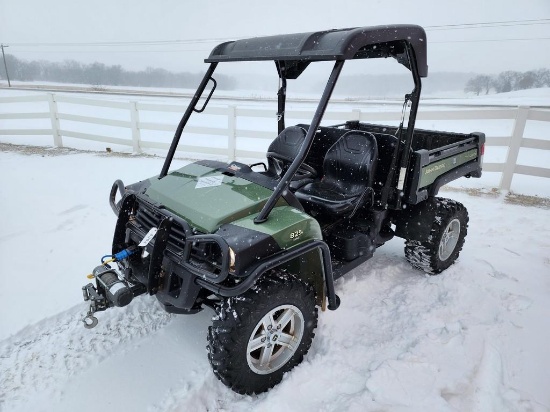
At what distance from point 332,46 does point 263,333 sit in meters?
1.71

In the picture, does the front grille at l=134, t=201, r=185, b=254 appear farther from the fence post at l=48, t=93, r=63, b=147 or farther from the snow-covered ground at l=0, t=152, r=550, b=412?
the fence post at l=48, t=93, r=63, b=147

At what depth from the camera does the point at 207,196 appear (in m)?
2.46

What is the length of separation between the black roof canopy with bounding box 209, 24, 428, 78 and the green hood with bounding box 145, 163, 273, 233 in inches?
34.1

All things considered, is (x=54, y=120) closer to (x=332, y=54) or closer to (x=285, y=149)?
(x=285, y=149)

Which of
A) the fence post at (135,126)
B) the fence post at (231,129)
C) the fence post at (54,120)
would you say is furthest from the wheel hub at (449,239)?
the fence post at (54,120)

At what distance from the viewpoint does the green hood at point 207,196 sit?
225cm

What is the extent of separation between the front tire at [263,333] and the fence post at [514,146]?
17.8 feet

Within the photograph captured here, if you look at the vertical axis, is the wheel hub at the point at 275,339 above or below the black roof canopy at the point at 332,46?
below

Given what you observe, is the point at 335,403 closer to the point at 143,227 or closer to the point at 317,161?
the point at 143,227

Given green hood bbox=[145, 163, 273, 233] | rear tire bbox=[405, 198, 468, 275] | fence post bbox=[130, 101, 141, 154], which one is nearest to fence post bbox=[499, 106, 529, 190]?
rear tire bbox=[405, 198, 468, 275]

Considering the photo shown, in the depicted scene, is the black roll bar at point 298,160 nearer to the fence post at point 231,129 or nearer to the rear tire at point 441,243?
the rear tire at point 441,243

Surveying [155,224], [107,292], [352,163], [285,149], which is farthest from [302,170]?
[107,292]

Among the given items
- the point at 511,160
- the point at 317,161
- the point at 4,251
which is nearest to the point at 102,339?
the point at 4,251

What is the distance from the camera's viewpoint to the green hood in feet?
7.38
